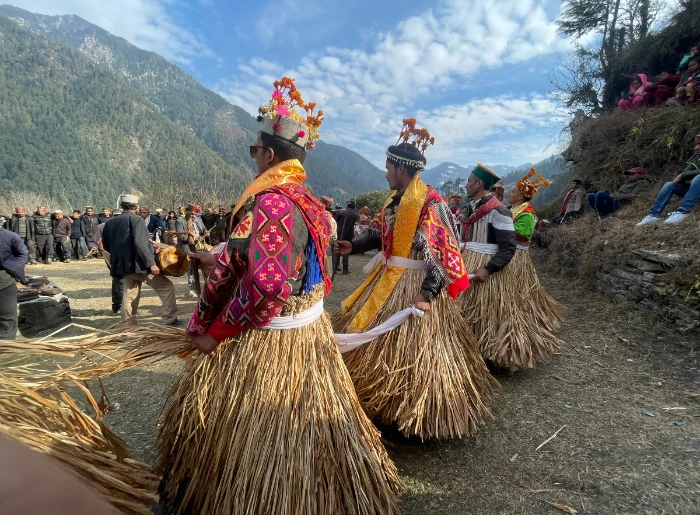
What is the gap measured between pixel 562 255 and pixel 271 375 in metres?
8.53

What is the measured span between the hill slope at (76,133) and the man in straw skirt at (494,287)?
3432 inches

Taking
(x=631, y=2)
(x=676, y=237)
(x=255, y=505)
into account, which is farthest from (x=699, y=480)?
(x=631, y=2)

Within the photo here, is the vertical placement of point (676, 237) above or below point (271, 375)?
above

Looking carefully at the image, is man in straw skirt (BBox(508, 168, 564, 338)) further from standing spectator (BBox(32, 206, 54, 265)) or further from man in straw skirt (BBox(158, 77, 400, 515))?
standing spectator (BBox(32, 206, 54, 265))

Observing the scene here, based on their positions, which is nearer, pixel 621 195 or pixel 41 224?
pixel 621 195

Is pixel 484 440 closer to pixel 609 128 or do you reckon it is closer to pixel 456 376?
pixel 456 376

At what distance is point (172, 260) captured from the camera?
2623 millimetres

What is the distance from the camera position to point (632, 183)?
9430 millimetres

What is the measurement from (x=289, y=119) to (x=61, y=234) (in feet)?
50.0

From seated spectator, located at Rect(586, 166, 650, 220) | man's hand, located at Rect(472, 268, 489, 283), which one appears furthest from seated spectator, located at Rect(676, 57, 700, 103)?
man's hand, located at Rect(472, 268, 489, 283)

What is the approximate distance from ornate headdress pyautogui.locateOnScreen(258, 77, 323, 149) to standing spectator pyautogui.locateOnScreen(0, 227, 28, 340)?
432 centimetres

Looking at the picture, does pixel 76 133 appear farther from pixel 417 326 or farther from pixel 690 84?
pixel 417 326

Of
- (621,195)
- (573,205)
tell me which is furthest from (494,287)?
(573,205)

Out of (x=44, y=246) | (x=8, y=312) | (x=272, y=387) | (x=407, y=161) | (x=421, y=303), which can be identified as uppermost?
(x=407, y=161)
